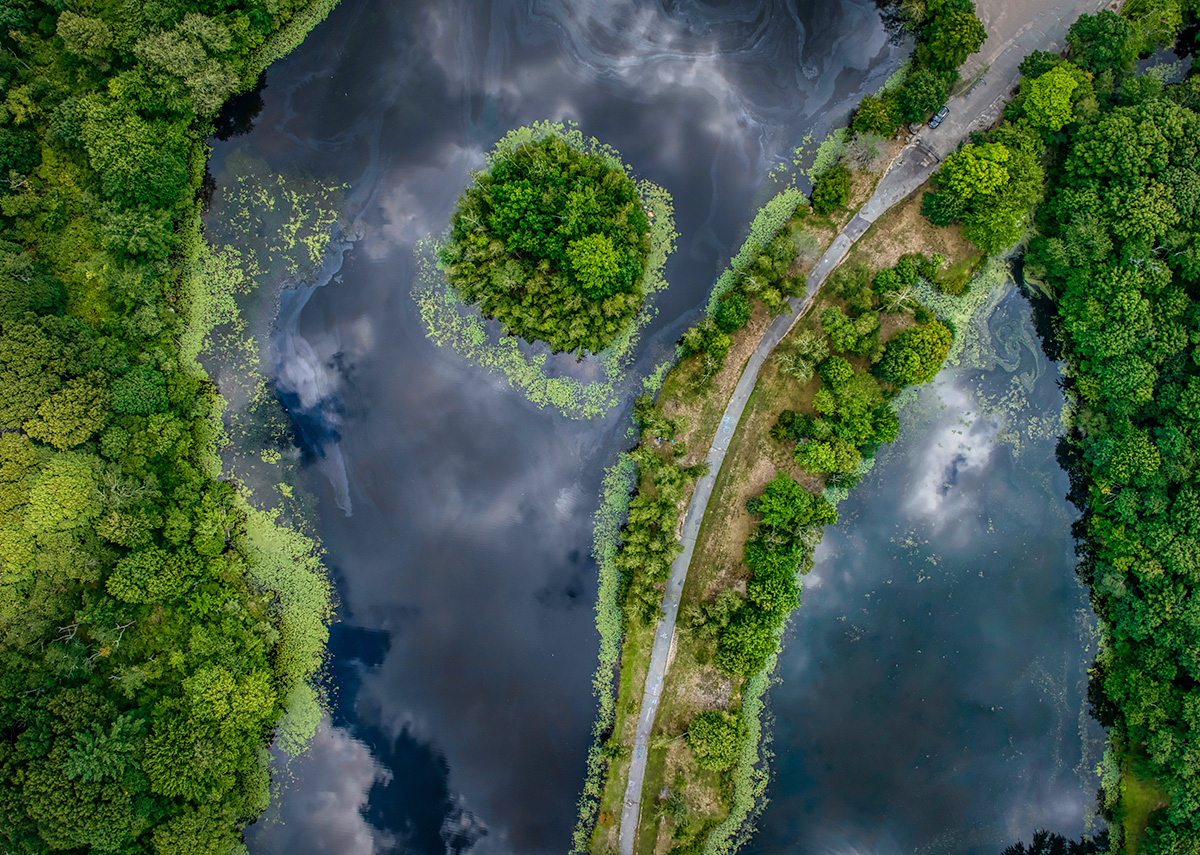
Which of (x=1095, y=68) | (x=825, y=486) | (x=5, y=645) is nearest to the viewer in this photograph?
(x=5, y=645)

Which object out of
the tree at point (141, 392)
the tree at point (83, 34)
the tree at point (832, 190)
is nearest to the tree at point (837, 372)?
the tree at point (832, 190)

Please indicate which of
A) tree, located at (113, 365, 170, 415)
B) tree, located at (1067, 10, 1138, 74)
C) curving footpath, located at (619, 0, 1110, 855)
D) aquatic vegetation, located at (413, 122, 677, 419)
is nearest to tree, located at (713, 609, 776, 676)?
curving footpath, located at (619, 0, 1110, 855)

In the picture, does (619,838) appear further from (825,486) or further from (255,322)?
(255,322)

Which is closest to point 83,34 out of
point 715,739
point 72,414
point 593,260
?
point 72,414

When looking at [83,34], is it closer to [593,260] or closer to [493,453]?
[593,260]

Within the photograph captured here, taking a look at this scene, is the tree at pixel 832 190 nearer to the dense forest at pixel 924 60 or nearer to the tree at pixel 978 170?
the dense forest at pixel 924 60

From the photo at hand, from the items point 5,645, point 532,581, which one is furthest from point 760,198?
point 5,645
